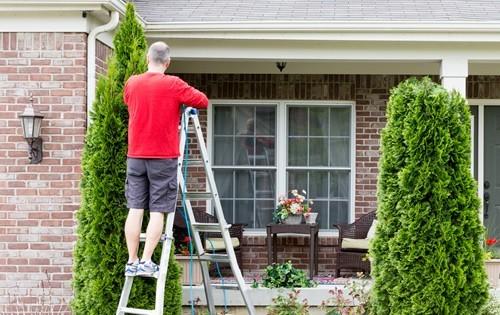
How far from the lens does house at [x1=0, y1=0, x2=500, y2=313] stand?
8.11 meters

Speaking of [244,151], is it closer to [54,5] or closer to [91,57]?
[91,57]

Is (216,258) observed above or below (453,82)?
below

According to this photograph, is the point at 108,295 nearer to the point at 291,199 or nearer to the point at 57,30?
the point at 57,30

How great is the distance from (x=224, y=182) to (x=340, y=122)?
68.2 inches

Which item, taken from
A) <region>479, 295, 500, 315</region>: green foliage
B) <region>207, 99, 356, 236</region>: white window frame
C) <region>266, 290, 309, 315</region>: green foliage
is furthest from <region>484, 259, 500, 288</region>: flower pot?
<region>207, 99, 356, 236</region>: white window frame

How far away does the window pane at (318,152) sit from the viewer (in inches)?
451

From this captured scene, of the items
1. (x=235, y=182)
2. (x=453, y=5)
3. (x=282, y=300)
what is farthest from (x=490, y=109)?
(x=282, y=300)

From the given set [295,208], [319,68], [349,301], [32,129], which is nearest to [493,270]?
[349,301]

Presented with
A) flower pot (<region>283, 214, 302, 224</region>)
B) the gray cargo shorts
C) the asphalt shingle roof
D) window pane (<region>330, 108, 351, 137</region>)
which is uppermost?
the asphalt shingle roof

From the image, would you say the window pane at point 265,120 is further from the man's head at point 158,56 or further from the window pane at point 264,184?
the man's head at point 158,56

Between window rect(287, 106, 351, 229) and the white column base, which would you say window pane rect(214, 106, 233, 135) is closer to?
window rect(287, 106, 351, 229)

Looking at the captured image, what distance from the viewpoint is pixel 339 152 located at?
11.5m

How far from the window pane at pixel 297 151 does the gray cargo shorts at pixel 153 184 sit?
524cm

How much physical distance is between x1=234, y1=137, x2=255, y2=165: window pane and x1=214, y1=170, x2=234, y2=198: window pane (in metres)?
0.20
